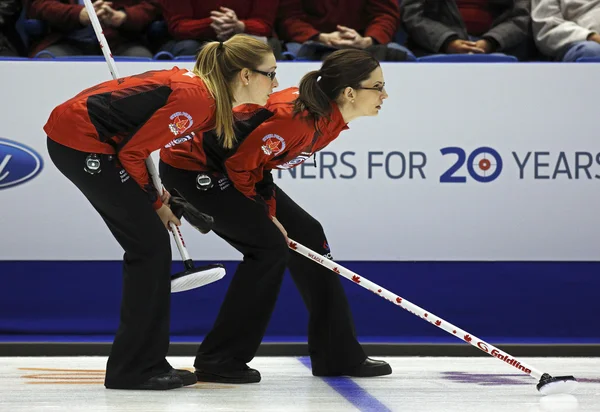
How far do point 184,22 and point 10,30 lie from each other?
98cm

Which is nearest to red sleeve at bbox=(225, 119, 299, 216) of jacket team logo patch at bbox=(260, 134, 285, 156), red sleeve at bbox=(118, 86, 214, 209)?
jacket team logo patch at bbox=(260, 134, 285, 156)

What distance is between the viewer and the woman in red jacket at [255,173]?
3.18 m

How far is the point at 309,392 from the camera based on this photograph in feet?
10.2

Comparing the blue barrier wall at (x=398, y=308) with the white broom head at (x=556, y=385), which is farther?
the blue barrier wall at (x=398, y=308)

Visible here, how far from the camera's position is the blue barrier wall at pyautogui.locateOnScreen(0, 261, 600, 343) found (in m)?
4.37

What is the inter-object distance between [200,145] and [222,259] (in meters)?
1.22

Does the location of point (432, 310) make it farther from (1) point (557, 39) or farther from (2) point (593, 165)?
(1) point (557, 39)

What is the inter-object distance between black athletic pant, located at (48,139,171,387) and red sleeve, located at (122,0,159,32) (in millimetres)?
2063

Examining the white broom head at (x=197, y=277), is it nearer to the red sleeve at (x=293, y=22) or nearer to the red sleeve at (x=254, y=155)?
the red sleeve at (x=254, y=155)

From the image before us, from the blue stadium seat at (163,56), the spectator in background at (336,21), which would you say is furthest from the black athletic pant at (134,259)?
the spectator in background at (336,21)

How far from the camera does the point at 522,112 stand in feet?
14.6

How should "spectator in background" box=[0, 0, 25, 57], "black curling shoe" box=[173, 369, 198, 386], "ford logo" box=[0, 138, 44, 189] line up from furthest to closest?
"spectator in background" box=[0, 0, 25, 57] < "ford logo" box=[0, 138, 44, 189] < "black curling shoe" box=[173, 369, 198, 386]

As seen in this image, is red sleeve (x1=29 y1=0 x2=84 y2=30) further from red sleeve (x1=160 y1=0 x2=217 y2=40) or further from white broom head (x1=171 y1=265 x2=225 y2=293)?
white broom head (x1=171 y1=265 x2=225 y2=293)

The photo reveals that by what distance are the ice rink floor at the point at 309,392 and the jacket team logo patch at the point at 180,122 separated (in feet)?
A: 2.77
